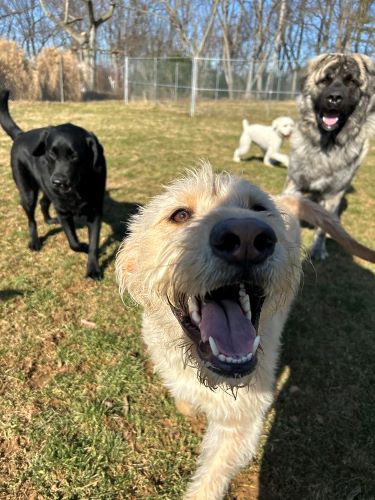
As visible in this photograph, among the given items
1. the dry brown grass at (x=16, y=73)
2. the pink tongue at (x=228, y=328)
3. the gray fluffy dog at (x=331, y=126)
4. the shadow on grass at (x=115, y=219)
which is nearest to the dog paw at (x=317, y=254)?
the gray fluffy dog at (x=331, y=126)

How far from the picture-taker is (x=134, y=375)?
112 inches

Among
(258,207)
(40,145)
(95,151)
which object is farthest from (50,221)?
(258,207)

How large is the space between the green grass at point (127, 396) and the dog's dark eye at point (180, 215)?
1.46 m

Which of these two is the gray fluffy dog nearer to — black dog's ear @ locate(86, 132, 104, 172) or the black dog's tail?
black dog's ear @ locate(86, 132, 104, 172)

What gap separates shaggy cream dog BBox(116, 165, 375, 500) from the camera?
4.83 feet

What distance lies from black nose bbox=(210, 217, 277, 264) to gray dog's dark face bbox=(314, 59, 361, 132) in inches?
159

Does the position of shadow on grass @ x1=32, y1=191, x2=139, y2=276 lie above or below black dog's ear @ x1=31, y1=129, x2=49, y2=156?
below

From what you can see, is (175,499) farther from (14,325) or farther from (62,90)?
(62,90)

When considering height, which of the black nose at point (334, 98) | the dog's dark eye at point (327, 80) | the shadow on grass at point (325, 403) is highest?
the dog's dark eye at point (327, 80)

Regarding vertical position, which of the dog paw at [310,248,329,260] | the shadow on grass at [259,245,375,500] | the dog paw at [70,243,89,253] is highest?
the dog paw at [70,243,89,253]

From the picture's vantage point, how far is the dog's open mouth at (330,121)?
486 centimetres

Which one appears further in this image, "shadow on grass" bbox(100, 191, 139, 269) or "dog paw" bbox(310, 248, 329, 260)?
"dog paw" bbox(310, 248, 329, 260)

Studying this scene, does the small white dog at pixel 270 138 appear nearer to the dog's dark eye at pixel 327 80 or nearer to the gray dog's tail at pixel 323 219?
the dog's dark eye at pixel 327 80

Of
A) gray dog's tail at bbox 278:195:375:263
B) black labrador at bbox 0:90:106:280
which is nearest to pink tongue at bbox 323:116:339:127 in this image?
gray dog's tail at bbox 278:195:375:263
